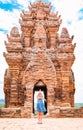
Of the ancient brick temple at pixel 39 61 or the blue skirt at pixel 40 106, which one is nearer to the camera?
the blue skirt at pixel 40 106

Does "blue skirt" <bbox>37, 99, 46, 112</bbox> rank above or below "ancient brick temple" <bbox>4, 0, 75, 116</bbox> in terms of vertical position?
below

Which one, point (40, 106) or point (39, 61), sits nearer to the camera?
point (40, 106)

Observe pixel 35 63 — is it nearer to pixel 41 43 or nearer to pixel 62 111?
pixel 41 43

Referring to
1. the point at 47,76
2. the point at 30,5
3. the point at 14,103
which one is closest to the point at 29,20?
the point at 30,5

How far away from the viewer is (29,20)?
74.6 ft

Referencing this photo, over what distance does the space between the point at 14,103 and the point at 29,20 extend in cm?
681

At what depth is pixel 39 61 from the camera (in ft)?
68.1

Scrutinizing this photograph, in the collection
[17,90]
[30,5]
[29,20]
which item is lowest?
[17,90]

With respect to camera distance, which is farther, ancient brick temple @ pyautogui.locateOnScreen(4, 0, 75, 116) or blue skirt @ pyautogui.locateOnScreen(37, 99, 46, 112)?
ancient brick temple @ pyautogui.locateOnScreen(4, 0, 75, 116)

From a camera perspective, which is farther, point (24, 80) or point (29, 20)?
point (29, 20)

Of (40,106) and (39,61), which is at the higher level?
(39,61)

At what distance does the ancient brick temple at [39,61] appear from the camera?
807 inches

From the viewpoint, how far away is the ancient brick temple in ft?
67.3

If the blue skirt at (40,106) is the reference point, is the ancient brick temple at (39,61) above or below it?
above
